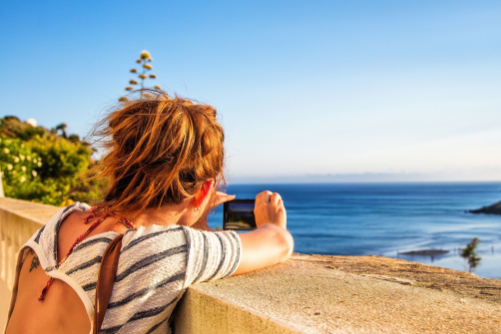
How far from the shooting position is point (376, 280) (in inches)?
54.4

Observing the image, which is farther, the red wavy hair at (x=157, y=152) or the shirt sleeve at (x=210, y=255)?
the red wavy hair at (x=157, y=152)

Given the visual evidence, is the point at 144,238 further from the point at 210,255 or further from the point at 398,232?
the point at 398,232

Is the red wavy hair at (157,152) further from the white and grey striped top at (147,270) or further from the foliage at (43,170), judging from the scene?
the foliage at (43,170)

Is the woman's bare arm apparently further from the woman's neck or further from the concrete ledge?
the woman's neck

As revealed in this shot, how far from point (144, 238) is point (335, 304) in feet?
1.73

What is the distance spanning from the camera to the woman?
109 cm

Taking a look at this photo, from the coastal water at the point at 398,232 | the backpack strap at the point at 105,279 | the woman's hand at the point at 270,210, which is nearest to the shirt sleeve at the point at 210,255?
the backpack strap at the point at 105,279

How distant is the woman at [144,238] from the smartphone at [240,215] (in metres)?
0.22

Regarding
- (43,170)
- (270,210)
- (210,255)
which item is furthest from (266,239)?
(43,170)

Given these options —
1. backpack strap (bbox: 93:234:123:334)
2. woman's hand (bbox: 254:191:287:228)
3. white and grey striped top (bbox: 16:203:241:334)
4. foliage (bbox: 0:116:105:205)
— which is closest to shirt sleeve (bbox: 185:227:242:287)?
white and grey striped top (bbox: 16:203:241:334)

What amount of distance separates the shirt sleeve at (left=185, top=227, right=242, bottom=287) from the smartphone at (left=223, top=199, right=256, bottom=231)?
0.43 metres

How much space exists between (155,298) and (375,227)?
6965 centimetres

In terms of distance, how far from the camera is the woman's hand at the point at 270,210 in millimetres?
1562

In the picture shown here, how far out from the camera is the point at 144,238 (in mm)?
1088
